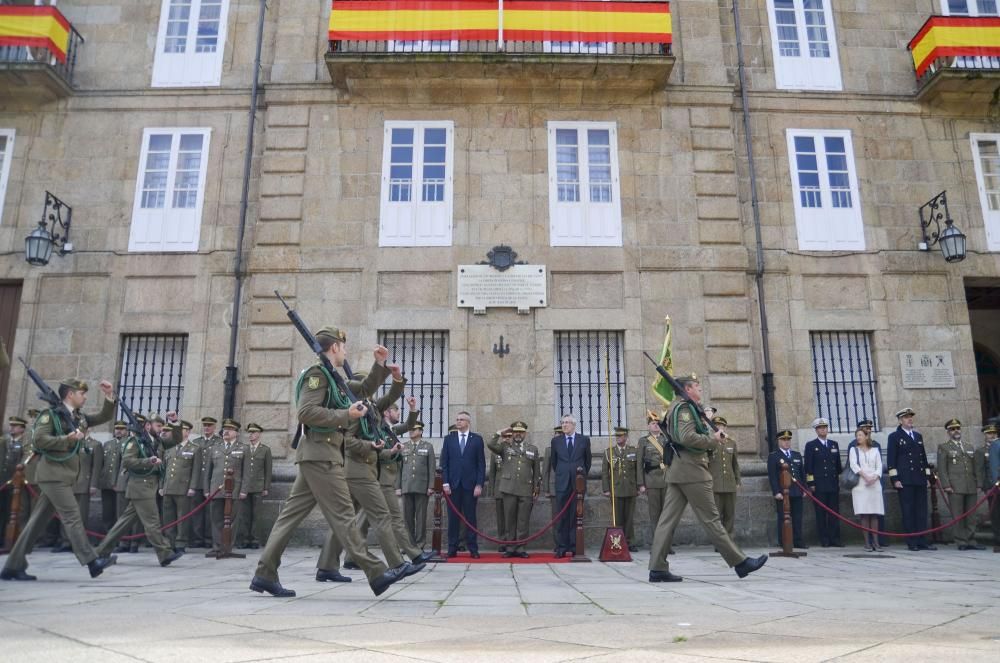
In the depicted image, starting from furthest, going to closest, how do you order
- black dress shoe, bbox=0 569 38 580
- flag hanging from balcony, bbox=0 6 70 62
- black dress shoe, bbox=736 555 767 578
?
flag hanging from balcony, bbox=0 6 70 62, black dress shoe, bbox=0 569 38 580, black dress shoe, bbox=736 555 767 578

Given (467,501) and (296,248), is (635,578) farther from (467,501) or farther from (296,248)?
(296,248)

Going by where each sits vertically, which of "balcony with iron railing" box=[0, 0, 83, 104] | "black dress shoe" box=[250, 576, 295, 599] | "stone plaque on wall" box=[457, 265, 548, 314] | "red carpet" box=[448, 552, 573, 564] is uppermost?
"balcony with iron railing" box=[0, 0, 83, 104]

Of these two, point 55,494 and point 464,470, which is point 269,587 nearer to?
point 55,494

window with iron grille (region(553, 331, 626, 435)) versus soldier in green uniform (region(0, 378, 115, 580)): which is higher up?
window with iron grille (region(553, 331, 626, 435))

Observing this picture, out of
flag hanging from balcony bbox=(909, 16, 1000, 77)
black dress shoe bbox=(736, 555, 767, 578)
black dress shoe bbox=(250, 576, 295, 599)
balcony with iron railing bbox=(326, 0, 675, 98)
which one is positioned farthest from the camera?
flag hanging from balcony bbox=(909, 16, 1000, 77)

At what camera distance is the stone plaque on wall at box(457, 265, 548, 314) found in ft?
43.7

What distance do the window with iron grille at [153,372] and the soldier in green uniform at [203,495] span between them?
1434 mm

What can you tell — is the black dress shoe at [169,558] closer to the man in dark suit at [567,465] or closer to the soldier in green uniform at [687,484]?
the man in dark suit at [567,465]

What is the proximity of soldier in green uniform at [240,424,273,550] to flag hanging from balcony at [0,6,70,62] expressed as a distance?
8587 millimetres

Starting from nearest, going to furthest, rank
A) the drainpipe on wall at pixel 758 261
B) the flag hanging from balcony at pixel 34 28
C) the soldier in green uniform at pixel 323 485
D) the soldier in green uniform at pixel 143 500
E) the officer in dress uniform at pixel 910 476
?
the soldier in green uniform at pixel 323 485
the soldier in green uniform at pixel 143 500
the officer in dress uniform at pixel 910 476
the drainpipe on wall at pixel 758 261
the flag hanging from balcony at pixel 34 28

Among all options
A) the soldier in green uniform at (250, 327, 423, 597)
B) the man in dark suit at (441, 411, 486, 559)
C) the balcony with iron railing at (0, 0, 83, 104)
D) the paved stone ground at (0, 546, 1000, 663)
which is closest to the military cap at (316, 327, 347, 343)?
the soldier in green uniform at (250, 327, 423, 597)

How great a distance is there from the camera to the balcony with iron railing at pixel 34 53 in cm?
1393

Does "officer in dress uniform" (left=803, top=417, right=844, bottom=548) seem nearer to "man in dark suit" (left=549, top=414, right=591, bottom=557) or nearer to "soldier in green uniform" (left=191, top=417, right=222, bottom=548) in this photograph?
"man in dark suit" (left=549, top=414, right=591, bottom=557)

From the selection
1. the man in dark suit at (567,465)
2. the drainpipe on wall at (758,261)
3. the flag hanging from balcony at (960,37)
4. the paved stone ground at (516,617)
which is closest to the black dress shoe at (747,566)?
the paved stone ground at (516,617)
